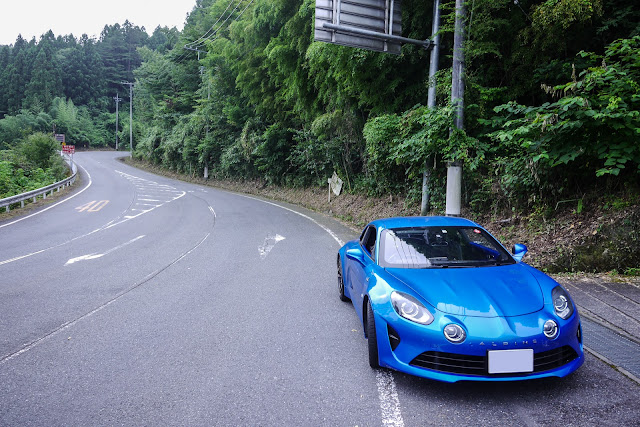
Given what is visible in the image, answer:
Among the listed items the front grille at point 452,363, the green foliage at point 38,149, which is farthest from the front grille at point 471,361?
the green foliage at point 38,149

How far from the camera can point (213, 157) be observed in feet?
128

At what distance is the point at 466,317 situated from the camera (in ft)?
10.3

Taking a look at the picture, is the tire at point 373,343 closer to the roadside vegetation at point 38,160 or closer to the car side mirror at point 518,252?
the car side mirror at point 518,252

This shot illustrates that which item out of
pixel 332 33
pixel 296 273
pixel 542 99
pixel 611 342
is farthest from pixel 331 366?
pixel 542 99

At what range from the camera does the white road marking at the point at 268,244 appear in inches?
365

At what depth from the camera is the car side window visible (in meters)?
4.79

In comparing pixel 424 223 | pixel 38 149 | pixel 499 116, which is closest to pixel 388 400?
pixel 424 223

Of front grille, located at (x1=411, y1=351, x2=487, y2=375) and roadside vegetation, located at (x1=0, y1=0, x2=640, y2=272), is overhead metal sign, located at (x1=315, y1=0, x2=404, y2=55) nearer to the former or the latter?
roadside vegetation, located at (x1=0, y1=0, x2=640, y2=272)

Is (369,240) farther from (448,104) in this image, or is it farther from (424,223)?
(448,104)

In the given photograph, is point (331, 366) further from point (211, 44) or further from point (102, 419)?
point (211, 44)

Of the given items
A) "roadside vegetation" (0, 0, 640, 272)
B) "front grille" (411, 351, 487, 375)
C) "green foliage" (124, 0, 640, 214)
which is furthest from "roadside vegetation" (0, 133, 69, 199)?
"front grille" (411, 351, 487, 375)

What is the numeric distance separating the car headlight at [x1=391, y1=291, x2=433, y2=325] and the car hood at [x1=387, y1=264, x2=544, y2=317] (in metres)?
0.10

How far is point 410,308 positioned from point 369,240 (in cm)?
182

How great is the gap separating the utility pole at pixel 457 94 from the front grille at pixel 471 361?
5785 millimetres
